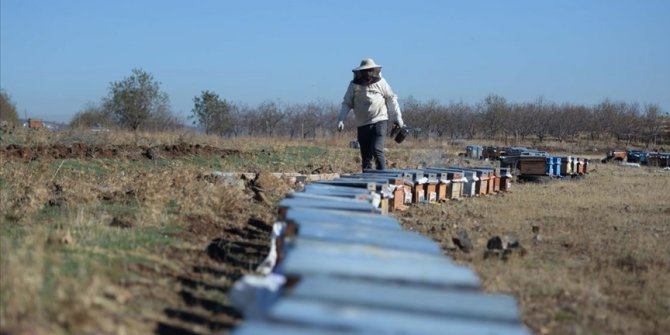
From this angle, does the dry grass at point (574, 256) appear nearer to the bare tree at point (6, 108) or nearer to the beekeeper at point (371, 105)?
the beekeeper at point (371, 105)

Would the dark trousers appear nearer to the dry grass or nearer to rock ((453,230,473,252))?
the dry grass

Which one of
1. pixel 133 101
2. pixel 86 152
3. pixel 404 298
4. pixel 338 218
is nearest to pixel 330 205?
pixel 338 218

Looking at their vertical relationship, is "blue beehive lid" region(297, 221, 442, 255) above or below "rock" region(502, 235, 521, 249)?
above

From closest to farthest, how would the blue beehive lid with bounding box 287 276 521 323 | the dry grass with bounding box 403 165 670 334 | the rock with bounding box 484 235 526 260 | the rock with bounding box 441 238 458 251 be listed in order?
the blue beehive lid with bounding box 287 276 521 323 < the dry grass with bounding box 403 165 670 334 < the rock with bounding box 484 235 526 260 < the rock with bounding box 441 238 458 251

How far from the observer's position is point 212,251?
19.2ft

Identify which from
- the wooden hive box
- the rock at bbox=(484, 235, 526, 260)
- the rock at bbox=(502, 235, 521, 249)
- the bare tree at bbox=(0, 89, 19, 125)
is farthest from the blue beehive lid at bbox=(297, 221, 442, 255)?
the bare tree at bbox=(0, 89, 19, 125)

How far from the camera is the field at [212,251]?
3.71 meters

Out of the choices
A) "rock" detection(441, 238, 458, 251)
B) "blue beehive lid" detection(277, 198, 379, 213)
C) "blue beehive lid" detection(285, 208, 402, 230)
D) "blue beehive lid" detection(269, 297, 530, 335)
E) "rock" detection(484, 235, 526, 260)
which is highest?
"blue beehive lid" detection(277, 198, 379, 213)

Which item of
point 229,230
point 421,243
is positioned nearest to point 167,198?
point 229,230

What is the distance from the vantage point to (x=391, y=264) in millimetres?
3215

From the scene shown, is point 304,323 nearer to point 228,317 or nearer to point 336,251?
point 336,251

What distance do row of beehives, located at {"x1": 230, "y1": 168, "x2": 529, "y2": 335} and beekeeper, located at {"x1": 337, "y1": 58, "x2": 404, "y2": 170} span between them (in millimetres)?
6112

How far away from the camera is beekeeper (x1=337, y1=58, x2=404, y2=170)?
34.2ft

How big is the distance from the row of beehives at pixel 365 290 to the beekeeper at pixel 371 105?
20.1ft
